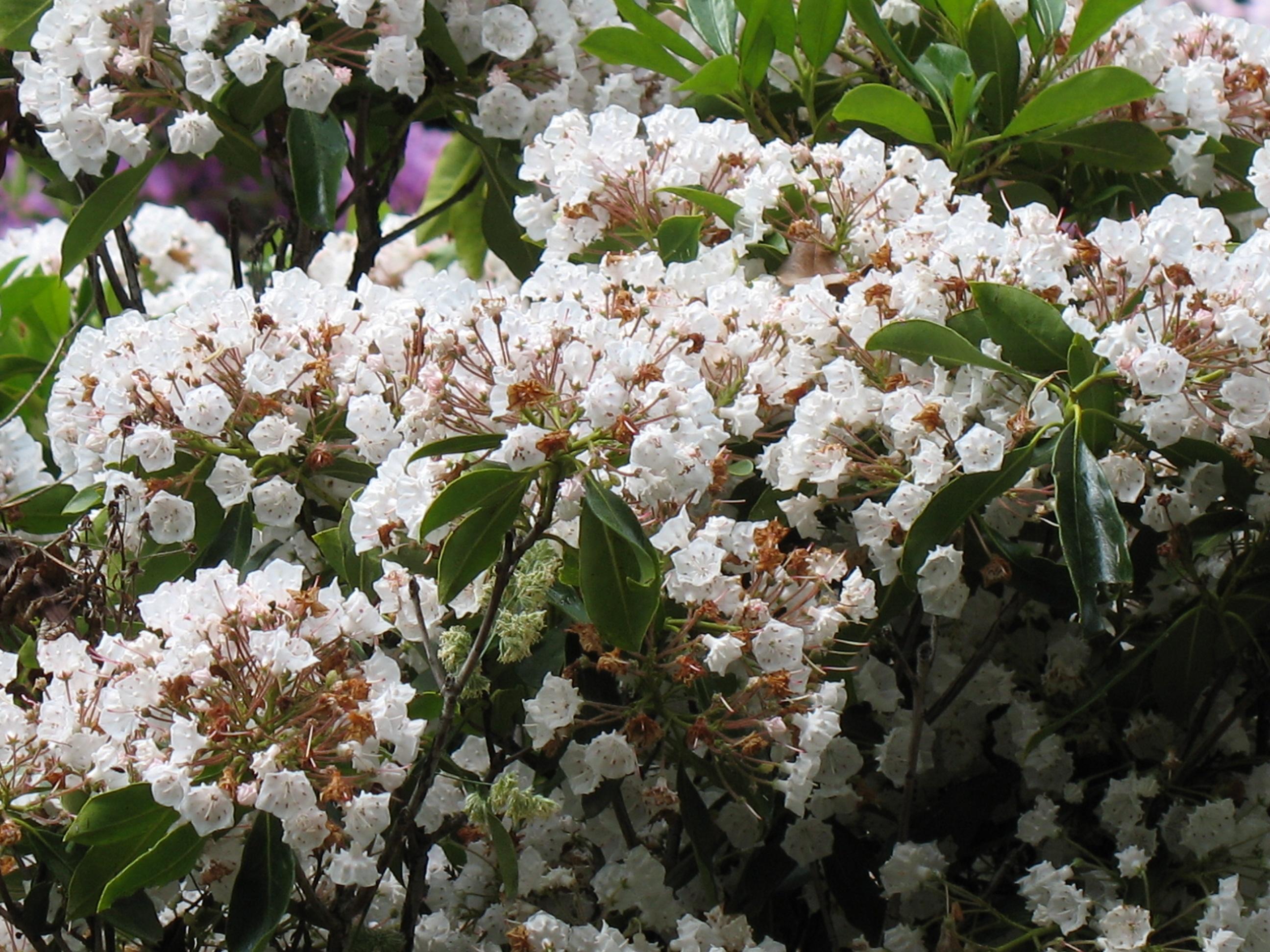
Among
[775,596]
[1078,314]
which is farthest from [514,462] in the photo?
[1078,314]

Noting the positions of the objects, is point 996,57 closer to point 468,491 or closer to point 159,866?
point 468,491

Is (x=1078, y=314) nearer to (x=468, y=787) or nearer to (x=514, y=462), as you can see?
(x=514, y=462)

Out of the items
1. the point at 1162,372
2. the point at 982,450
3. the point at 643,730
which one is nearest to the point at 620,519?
the point at 643,730

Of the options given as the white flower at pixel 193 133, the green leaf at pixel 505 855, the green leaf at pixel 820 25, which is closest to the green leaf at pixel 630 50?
the green leaf at pixel 820 25

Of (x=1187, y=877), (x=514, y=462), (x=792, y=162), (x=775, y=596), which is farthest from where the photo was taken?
(x=792, y=162)

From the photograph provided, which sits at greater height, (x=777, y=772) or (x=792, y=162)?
(x=792, y=162)

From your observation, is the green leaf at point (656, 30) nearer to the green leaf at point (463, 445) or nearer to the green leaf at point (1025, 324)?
the green leaf at point (1025, 324)
